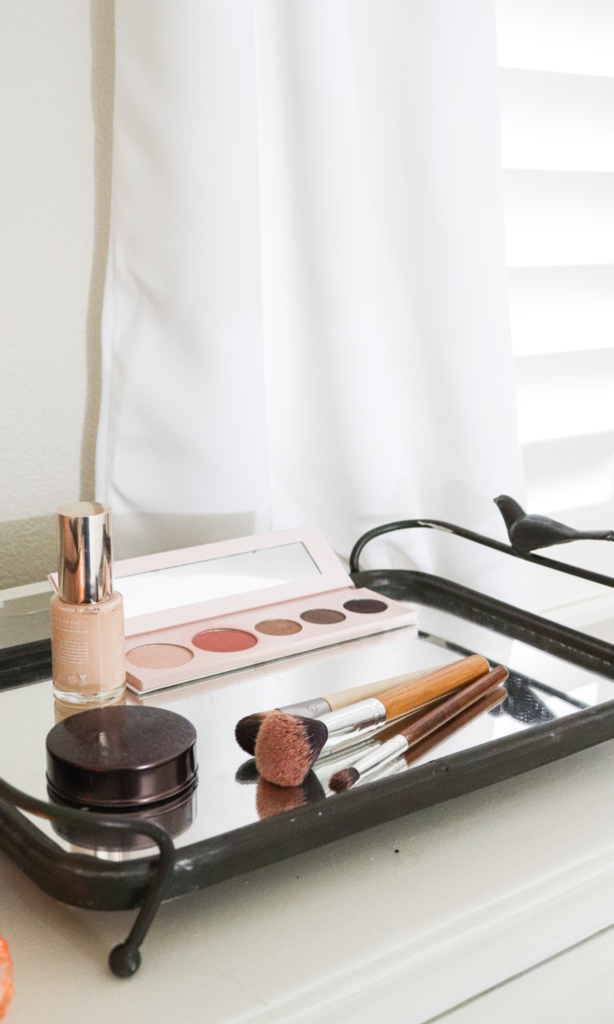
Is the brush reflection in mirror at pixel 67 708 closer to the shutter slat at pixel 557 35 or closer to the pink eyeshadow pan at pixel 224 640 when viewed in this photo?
the pink eyeshadow pan at pixel 224 640

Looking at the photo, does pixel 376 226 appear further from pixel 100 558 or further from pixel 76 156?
pixel 100 558

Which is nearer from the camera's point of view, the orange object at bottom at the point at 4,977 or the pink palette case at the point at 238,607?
the orange object at bottom at the point at 4,977

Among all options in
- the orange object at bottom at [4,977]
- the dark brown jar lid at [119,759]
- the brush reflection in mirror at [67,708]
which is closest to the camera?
the orange object at bottom at [4,977]

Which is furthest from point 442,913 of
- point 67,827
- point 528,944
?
point 67,827

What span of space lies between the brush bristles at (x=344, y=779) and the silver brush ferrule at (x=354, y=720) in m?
0.02

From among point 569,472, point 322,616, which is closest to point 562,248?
point 569,472

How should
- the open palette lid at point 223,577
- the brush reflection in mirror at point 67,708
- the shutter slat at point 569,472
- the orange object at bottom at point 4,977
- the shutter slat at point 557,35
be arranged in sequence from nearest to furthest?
1. the orange object at bottom at point 4,977
2. the brush reflection in mirror at point 67,708
3. the open palette lid at point 223,577
4. the shutter slat at point 557,35
5. the shutter slat at point 569,472

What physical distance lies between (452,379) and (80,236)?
33 cm

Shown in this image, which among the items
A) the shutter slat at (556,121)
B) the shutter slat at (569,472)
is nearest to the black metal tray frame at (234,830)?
the shutter slat at (569,472)

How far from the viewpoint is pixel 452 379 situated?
803 mm

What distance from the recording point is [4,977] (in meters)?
0.33

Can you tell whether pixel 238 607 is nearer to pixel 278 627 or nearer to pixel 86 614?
pixel 278 627

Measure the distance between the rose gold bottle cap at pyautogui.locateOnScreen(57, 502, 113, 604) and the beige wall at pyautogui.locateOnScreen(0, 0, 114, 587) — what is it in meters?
0.30

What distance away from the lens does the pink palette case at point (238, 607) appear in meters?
0.62
